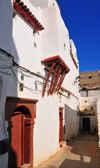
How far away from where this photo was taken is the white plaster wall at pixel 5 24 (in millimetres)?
4011

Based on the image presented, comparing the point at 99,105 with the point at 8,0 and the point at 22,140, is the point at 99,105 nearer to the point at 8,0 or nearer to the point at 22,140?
the point at 22,140

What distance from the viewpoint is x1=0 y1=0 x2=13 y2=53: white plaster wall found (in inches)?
158

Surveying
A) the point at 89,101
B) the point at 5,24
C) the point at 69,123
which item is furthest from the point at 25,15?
the point at 89,101

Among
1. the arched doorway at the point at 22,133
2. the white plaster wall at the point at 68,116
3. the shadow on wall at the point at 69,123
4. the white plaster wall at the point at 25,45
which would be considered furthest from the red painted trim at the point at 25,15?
the shadow on wall at the point at 69,123

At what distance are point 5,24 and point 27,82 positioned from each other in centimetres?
231

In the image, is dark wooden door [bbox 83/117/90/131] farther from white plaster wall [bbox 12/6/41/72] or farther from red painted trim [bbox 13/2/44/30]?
red painted trim [bbox 13/2/44/30]

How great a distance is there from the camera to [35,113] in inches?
247

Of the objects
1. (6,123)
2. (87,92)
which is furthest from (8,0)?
(87,92)

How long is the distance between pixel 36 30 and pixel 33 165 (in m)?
5.76

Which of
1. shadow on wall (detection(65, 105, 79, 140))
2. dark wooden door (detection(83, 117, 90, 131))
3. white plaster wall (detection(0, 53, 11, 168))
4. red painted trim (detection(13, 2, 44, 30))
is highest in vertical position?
red painted trim (detection(13, 2, 44, 30))

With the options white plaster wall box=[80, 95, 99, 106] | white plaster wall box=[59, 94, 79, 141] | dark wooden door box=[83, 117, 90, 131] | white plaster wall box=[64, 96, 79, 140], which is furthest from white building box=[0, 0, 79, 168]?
white plaster wall box=[80, 95, 99, 106]

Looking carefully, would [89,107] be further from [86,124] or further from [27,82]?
[27,82]

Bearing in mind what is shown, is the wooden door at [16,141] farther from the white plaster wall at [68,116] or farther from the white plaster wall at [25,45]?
the white plaster wall at [68,116]

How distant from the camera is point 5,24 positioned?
163 inches
